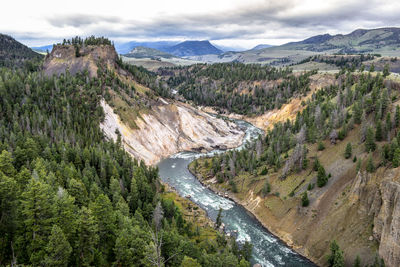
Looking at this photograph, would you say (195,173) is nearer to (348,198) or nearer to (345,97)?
(348,198)

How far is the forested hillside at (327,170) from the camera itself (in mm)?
49812

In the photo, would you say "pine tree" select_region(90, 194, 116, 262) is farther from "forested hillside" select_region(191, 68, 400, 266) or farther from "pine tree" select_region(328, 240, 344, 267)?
"forested hillside" select_region(191, 68, 400, 266)

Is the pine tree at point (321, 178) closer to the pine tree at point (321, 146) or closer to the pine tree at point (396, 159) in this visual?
the pine tree at point (321, 146)

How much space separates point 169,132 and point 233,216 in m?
56.7

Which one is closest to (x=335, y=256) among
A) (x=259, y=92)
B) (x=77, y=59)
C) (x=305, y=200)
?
(x=305, y=200)

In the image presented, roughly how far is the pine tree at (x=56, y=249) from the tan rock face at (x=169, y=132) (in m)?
68.6

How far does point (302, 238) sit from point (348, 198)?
11.6m

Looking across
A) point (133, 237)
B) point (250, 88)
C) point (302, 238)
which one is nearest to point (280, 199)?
point (302, 238)

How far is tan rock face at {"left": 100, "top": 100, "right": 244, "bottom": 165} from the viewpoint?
100m

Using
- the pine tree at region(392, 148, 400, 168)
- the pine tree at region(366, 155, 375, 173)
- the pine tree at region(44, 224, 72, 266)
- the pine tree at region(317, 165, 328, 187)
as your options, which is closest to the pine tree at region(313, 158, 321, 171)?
the pine tree at region(317, 165, 328, 187)

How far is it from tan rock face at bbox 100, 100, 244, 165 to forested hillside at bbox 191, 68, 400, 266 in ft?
77.6

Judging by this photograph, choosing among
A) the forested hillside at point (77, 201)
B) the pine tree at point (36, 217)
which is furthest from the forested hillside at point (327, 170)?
the pine tree at point (36, 217)

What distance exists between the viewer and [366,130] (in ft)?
201

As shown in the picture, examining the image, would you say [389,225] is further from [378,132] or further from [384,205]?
[378,132]
